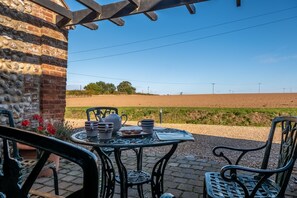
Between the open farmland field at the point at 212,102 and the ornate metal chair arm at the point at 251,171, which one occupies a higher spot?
the open farmland field at the point at 212,102

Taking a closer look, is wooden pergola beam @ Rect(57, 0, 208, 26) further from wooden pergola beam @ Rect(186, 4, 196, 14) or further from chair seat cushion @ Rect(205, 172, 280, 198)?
chair seat cushion @ Rect(205, 172, 280, 198)

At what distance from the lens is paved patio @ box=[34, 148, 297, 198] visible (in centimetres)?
238

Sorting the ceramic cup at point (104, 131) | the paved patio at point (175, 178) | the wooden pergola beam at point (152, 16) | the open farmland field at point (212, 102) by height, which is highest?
the wooden pergola beam at point (152, 16)

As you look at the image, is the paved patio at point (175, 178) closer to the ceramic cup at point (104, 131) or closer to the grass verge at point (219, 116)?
the ceramic cup at point (104, 131)

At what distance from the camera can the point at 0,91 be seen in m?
3.27

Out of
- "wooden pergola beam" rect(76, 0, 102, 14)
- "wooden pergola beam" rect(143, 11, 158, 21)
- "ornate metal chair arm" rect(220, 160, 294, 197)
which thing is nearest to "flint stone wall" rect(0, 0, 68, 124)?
"wooden pergola beam" rect(76, 0, 102, 14)

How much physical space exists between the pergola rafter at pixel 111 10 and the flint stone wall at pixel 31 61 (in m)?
0.37

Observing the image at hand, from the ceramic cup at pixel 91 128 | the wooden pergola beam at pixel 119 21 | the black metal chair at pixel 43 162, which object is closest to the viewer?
the black metal chair at pixel 43 162

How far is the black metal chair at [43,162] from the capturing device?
495 millimetres

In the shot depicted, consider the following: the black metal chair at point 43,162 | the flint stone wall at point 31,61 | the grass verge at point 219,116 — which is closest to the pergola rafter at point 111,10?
the flint stone wall at point 31,61

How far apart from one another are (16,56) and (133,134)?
2.70 metres

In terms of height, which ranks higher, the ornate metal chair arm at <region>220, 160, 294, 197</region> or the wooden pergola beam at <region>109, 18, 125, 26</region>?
the wooden pergola beam at <region>109, 18, 125, 26</region>

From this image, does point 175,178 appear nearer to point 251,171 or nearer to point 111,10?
point 251,171

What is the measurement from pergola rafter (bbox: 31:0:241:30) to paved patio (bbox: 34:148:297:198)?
2.26 metres
